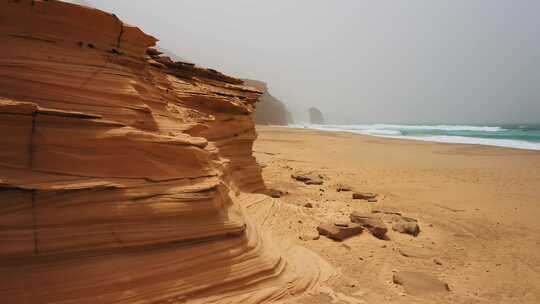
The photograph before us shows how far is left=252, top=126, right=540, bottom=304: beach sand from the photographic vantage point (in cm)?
421

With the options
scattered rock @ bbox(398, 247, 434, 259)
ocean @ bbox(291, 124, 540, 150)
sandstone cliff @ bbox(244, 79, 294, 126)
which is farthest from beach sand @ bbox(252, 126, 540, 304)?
sandstone cliff @ bbox(244, 79, 294, 126)

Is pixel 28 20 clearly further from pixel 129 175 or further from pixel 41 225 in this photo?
pixel 41 225

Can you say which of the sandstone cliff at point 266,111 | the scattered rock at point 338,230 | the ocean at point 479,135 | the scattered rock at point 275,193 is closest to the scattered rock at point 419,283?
the scattered rock at point 338,230

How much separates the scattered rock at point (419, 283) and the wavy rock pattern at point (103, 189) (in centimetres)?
109

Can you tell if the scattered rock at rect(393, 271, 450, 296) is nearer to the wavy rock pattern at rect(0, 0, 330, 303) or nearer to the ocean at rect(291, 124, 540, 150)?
the wavy rock pattern at rect(0, 0, 330, 303)

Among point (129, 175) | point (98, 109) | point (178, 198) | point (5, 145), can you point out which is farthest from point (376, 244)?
point (5, 145)

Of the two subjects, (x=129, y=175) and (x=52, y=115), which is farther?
(x=129, y=175)

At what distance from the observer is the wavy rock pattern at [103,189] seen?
266 cm

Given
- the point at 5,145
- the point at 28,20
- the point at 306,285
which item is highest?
the point at 28,20

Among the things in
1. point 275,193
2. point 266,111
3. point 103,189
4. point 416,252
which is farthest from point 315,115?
point 103,189

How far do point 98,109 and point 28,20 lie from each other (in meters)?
1.10

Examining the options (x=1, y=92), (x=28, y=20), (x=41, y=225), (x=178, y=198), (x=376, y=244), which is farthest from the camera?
(x=376, y=244)

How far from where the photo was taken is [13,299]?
2.44m

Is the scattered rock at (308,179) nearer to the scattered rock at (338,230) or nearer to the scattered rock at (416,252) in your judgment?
the scattered rock at (338,230)
